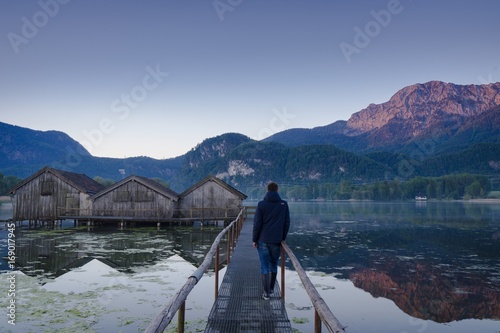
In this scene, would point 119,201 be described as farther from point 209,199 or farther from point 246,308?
point 246,308

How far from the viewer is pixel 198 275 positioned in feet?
24.5

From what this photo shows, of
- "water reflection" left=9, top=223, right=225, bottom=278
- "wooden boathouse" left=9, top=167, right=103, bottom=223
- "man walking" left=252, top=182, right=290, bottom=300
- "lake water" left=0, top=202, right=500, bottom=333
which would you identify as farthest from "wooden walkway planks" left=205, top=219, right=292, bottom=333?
"wooden boathouse" left=9, top=167, right=103, bottom=223

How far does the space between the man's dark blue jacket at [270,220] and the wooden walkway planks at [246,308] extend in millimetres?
1592

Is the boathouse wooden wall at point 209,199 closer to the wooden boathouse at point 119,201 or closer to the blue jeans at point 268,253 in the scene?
the wooden boathouse at point 119,201

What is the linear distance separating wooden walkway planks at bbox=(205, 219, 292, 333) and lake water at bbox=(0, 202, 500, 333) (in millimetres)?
1522

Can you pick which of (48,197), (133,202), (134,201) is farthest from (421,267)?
(48,197)

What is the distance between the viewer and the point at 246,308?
9219 millimetres

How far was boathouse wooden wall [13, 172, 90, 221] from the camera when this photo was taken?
140 feet

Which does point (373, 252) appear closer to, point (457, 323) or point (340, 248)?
point (340, 248)

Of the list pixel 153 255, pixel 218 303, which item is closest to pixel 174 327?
pixel 218 303

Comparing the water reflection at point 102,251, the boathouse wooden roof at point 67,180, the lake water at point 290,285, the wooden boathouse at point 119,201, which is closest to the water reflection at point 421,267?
the lake water at point 290,285

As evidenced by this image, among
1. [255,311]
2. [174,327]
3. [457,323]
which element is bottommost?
[457,323]

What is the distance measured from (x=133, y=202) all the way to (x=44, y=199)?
10.0 metres

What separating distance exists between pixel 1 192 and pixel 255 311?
12632 cm
